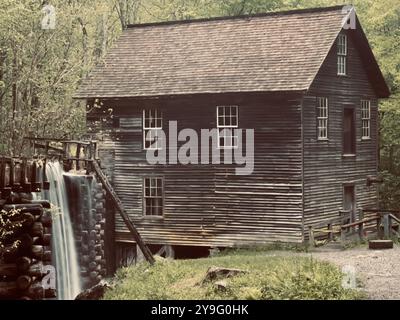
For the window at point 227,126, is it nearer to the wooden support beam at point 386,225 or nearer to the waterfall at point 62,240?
the wooden support beam at point 386,225

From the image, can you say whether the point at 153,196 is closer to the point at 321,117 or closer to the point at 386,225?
the point at 321,117

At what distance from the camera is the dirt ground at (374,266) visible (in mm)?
15652

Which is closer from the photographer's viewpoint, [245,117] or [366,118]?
[245,117]

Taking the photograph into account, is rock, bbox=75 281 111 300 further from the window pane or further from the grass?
the window pane

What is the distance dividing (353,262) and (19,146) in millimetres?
14730

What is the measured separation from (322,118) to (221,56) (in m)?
4.56

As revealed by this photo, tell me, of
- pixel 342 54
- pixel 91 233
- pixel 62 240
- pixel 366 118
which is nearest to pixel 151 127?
pixel 91 233

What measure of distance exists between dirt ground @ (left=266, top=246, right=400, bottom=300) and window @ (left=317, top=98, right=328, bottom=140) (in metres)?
4.82

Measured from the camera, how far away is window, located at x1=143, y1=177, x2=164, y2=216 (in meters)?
29.4

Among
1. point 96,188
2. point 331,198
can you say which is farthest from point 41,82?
point 331,198

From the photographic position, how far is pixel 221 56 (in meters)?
28.8

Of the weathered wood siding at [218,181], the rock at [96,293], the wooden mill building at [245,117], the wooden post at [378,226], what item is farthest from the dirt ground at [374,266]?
the rock at [96,293]
